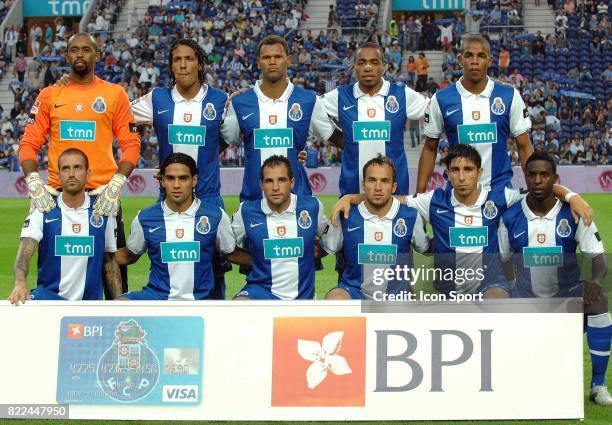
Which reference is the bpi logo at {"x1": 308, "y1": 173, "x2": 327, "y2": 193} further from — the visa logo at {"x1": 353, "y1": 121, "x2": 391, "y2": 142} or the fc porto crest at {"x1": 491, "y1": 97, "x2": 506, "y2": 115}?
the fc porto crest at {"x1": 491, "y1": 97, "x2": 506, "y2": 115}

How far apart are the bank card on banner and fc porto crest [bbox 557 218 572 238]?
2.34 metres

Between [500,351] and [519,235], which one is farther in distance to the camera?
[519,235]

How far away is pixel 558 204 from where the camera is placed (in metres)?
5.98

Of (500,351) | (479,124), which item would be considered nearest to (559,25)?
(479,124)

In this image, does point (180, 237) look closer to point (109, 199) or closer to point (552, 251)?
point (109, 199)

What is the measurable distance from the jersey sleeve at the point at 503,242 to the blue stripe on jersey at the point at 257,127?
1.42 m

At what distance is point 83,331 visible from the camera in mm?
4996

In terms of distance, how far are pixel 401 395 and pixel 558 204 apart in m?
1.80

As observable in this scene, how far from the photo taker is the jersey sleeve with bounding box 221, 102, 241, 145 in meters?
6.71

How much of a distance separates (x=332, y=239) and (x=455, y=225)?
787 millimetres

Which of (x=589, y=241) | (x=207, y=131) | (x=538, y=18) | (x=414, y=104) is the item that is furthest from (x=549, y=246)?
(x=538, y=18)

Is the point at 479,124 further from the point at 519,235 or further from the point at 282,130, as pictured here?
the point at 282,130

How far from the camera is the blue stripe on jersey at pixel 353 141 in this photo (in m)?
6.79

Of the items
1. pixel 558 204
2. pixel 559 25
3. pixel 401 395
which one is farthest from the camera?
pixel 559 25
